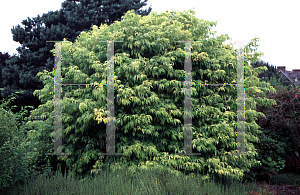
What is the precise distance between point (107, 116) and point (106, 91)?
0.55 metres

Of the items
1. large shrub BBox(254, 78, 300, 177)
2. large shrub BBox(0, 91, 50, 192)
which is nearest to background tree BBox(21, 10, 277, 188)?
large shrub BBox(0, 91, 50, 192)

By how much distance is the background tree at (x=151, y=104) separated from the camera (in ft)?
17.1

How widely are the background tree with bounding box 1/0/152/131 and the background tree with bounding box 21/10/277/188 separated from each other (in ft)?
32.9

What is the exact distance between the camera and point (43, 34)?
51.3 ft

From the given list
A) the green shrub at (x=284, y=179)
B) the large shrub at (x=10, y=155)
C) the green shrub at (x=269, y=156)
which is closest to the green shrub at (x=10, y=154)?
the large shrub at (x=10, y=155)

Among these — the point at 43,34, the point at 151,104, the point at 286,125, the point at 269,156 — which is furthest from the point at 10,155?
the point at 43,34

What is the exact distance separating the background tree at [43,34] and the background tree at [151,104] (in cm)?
1002

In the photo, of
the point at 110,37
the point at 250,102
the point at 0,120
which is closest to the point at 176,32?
the point at 110,37

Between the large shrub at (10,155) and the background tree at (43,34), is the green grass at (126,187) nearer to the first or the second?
the large shrub at (10,155)

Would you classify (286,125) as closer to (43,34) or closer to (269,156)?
(269,156)

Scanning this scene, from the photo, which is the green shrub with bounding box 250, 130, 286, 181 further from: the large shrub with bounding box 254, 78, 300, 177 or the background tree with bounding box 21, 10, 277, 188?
the background tree with bounding box 21, 10, 277, 188

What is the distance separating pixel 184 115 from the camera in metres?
5.64

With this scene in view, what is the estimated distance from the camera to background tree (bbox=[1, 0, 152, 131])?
1534 centimetres

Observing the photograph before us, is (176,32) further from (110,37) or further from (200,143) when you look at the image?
(200,143)
